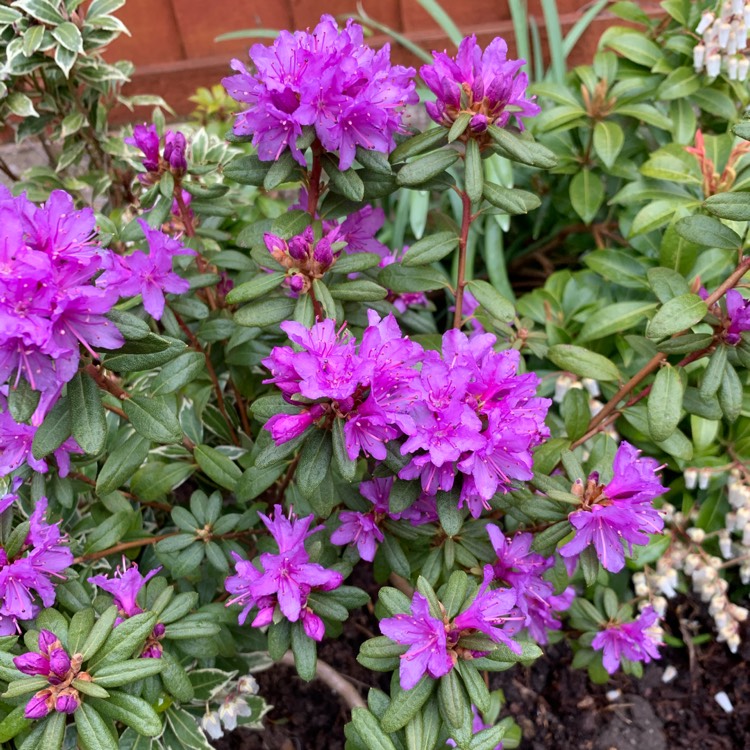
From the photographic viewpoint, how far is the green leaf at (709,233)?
125 cm

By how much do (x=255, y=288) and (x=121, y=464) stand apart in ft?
1.22

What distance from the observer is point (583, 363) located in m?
1.48

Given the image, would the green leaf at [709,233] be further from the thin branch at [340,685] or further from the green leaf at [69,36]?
the green leaf at [69,36]

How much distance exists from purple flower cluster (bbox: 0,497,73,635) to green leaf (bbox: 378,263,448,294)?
713mm

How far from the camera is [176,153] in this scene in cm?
135

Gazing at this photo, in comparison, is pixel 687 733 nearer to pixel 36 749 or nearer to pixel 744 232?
pixel 744 232

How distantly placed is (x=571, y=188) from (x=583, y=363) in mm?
801

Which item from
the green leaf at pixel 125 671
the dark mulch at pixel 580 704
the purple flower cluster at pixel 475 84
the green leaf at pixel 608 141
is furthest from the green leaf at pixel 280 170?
the dark mulch at pixel 580 704

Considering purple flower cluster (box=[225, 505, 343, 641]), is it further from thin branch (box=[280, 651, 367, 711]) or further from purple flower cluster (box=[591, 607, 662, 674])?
purple flower cluster (box=[591, 607, 662, 674])

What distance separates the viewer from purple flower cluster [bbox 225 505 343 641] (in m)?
1.13

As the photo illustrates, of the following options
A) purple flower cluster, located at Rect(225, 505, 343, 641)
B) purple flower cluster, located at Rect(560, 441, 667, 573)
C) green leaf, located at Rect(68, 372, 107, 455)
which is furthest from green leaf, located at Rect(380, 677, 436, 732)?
green leaf, located at Rect(68, 372, 107, 455)

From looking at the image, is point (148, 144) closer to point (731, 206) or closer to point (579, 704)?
point (731, 206)

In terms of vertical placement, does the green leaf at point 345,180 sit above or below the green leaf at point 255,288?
above

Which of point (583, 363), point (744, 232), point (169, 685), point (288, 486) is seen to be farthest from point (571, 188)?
point (169, 685)
